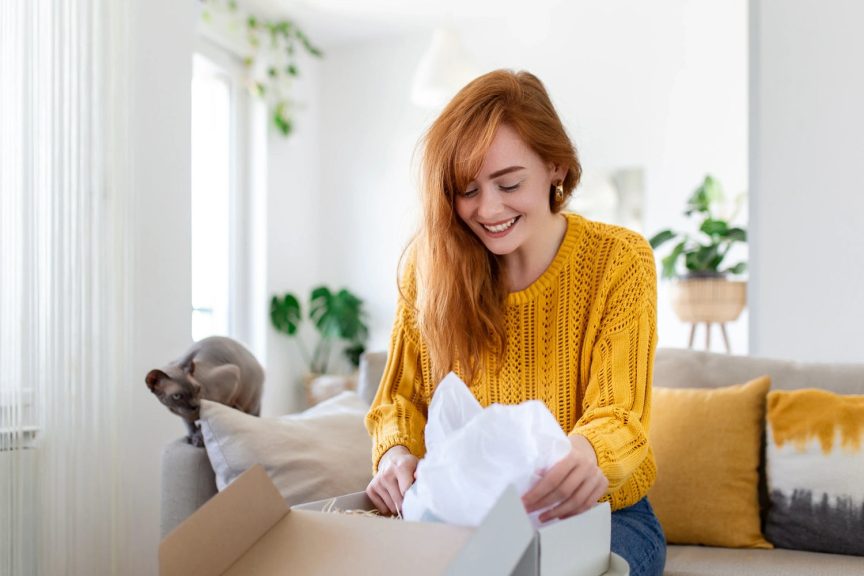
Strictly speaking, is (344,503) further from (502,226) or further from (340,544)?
(502,226)

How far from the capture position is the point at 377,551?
0.71 meters

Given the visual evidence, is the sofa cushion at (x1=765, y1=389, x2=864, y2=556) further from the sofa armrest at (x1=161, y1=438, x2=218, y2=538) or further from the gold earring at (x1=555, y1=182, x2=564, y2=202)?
the sofa armrest at (x1=161, y1=438, x2=218, y2=538)

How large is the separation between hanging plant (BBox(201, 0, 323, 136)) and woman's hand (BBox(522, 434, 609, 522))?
145 inches

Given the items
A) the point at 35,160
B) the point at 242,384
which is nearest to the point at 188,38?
the point at 35,160

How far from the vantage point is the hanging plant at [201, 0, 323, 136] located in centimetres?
423

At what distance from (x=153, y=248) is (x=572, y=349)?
3.53 ft

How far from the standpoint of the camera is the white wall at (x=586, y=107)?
438cm

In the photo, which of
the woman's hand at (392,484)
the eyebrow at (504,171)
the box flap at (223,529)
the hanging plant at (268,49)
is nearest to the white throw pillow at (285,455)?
the woman's hand at (392,484)

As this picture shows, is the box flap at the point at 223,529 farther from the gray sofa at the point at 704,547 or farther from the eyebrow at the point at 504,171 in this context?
the gray sofa at the point at 704,547

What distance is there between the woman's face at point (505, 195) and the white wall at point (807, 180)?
145cm

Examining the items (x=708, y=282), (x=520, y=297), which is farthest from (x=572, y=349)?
(x=708, y=282)

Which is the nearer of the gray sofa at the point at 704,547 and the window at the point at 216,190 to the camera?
the gray sofa at the point at 704,547

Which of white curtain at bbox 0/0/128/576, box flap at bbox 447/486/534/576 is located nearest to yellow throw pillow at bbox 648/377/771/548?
white curtain at bbox 0/0/128/576

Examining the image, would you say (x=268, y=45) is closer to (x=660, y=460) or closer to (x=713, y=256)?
(x=713, y=256)
